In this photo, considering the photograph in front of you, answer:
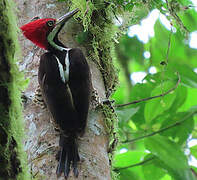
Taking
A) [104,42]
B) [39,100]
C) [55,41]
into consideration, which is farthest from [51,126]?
[104,42]

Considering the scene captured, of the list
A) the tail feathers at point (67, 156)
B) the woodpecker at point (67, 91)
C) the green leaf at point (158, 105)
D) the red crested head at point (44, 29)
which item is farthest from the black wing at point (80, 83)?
the green leaf at point (158, 105)

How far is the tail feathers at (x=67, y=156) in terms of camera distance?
6.59 ft

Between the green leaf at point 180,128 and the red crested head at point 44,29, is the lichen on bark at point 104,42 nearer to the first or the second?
the red crested head at point 44,29

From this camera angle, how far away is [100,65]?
9.22ft

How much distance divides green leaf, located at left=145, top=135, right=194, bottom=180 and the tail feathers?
953 millimetres

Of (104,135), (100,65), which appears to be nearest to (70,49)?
(100,65)

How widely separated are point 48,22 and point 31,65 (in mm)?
375

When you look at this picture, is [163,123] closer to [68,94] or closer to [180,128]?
[180,128]

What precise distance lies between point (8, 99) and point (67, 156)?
1.00m

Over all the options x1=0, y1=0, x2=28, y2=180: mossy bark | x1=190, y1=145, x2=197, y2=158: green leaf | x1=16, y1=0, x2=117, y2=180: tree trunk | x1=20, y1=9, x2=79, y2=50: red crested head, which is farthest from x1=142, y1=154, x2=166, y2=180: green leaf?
x1=0, y1=0, x2=28, y2=180: mossy bark

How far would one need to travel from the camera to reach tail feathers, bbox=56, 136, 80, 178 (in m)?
2.01

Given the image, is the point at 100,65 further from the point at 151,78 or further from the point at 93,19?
the point at 151,78

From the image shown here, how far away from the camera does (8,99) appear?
117 centimetres

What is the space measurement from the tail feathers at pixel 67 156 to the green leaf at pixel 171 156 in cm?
95
